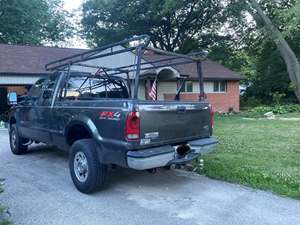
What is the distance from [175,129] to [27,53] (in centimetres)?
1765

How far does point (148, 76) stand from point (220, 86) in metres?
8.54

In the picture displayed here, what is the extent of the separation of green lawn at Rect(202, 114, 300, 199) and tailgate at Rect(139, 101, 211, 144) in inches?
39.7

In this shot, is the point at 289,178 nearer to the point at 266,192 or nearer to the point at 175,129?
the point at 266,192

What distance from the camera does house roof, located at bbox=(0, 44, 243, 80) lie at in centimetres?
1731

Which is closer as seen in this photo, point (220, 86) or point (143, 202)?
point (143, 202)

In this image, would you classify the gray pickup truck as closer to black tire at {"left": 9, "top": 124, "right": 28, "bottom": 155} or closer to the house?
black tire at {"left": 9, "top": 124, "right": 28, "bottom": 155}

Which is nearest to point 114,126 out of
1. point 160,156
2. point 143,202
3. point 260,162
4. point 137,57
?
point 160,156

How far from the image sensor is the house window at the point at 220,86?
2285 cm

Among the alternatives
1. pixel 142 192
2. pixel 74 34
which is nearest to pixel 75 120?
pixel 142 192

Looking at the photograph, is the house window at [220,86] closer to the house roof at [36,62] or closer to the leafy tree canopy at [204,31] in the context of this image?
the house roof at [36,62]

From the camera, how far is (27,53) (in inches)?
794

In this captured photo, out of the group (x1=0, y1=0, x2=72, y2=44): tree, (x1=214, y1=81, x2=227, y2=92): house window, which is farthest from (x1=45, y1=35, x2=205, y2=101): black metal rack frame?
(x1=0, y1=0, x2=72, y2=44): tree

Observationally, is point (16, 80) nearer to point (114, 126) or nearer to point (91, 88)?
point (91, 88)

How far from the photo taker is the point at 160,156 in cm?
459
